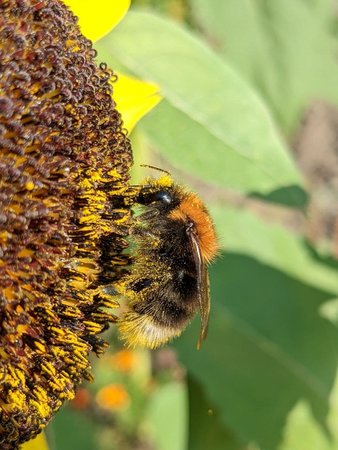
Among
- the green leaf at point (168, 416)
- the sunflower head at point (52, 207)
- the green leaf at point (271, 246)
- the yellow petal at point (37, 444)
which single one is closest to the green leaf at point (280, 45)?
the green leaf at point (271, 246)

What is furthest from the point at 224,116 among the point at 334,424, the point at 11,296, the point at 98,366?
the point at 98,366

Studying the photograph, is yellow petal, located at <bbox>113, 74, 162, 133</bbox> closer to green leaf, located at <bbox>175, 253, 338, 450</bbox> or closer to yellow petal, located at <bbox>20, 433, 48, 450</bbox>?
yellow petal, located at <bbox>20, 433, 48, 450</bbox>

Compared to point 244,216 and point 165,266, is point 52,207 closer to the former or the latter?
point 165,266

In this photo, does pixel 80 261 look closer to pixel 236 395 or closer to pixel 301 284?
pixel 236 395

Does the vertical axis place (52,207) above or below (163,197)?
above

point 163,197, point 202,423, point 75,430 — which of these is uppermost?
point 163,197

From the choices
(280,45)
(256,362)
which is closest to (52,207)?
(256,362)
